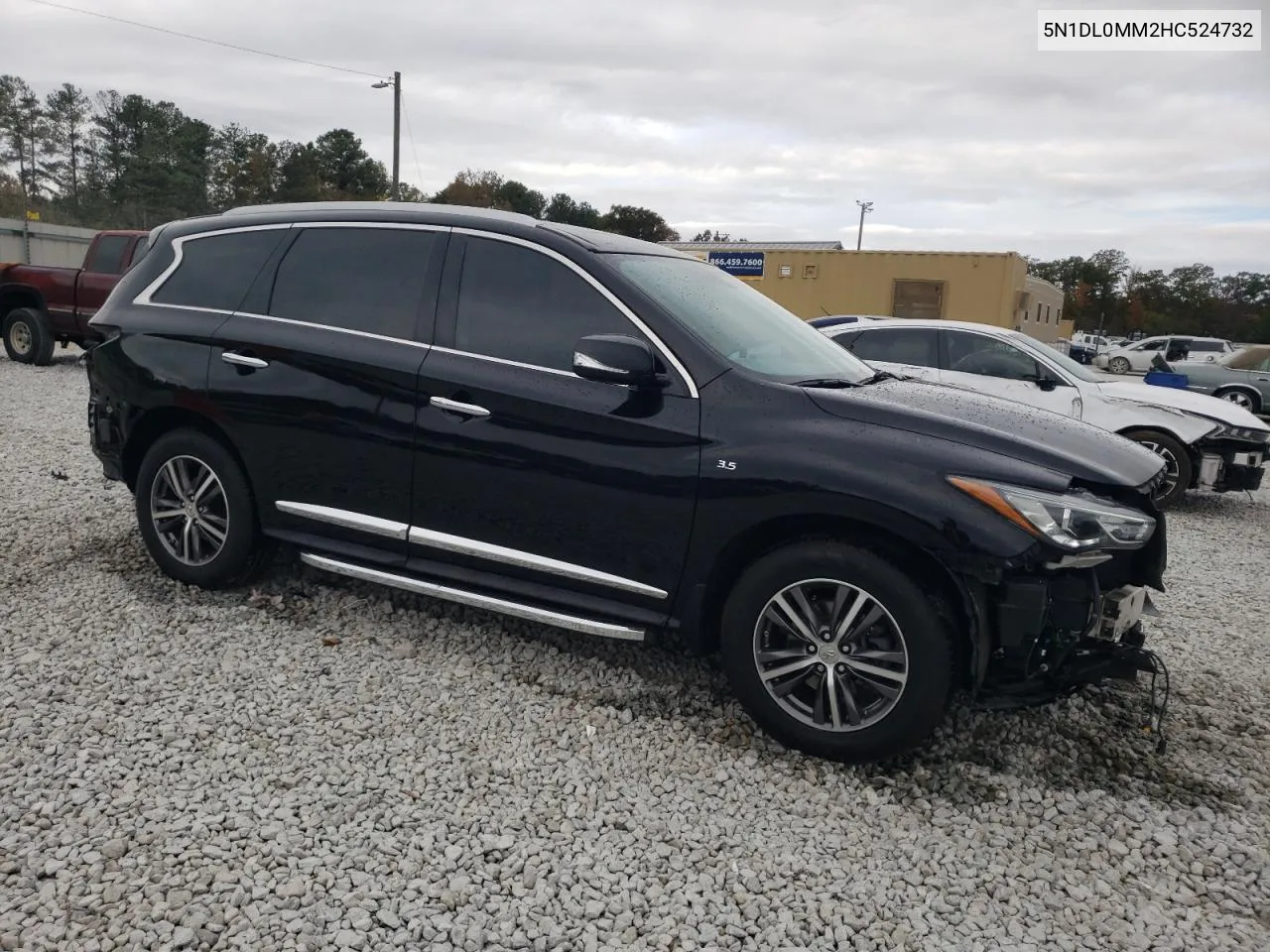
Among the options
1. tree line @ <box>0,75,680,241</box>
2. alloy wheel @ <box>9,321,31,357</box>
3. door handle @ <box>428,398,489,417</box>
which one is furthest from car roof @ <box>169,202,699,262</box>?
tree line @ <box>0,75,680,241</box>

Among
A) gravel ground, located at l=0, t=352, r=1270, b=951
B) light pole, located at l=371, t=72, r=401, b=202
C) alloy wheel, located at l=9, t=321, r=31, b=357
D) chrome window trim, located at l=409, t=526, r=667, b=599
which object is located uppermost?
light pole, located at l=371, t=72, r=401, b=202

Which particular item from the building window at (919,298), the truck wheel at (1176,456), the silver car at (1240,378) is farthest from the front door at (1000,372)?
the building window at (919,298)

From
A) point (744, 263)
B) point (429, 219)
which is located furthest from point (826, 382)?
point (744, 263)

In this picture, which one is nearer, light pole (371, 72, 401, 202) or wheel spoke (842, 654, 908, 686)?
wheel spoke (842, 654, 908, 686)

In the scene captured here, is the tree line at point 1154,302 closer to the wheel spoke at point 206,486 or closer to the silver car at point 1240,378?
the silver car at point 1240,378

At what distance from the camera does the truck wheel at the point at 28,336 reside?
13.5m

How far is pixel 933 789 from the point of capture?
315 centimetres

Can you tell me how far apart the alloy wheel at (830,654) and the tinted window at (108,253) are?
508 inches

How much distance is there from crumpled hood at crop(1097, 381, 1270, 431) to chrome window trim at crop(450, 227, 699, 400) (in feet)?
20.7

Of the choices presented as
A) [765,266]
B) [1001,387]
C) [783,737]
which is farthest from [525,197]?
[783,737]

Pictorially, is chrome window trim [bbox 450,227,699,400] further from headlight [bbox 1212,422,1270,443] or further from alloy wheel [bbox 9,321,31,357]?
alloy wheel [bbox 9,321,31,357]

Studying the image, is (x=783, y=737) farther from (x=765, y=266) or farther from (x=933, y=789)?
(x=765, y=266)

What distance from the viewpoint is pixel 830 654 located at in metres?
3.12

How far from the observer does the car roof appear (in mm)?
3814
